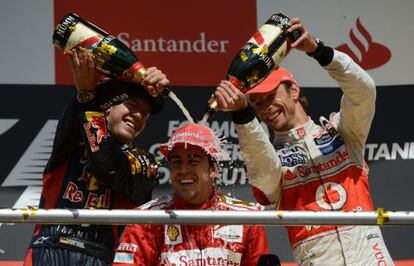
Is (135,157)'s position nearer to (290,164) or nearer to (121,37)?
(290,164)

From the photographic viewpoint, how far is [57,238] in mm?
3082

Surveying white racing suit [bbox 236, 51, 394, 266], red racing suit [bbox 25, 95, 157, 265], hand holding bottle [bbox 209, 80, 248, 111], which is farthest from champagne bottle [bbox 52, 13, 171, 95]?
white racing suit [bbox 236, 51, 394, 266]

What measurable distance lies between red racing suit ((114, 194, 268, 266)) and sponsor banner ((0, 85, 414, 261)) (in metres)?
1.25

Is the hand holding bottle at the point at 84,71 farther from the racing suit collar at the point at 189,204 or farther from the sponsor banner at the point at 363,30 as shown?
the sponsor banner at the point at 363,30

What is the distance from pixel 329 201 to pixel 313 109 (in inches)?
53.2

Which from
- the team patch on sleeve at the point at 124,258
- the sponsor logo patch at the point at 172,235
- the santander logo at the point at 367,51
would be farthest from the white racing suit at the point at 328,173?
the santander logo at the point at 367,51

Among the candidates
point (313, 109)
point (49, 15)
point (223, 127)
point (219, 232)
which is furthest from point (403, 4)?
point (219, 232)

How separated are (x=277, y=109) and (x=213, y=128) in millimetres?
1091

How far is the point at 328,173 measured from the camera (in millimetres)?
3115

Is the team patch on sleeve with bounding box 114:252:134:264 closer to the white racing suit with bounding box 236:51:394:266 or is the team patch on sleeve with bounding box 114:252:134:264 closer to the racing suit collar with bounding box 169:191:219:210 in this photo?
the racing suit collar with bounding box 169:191:219:210

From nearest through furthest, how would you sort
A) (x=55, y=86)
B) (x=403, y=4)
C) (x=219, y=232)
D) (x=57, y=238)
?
1. (x=219, y=232)
2. (x=57, y=238)
3. (x=55, y=86)
4. (x=403, y=4)

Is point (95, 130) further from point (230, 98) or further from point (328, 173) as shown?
point (328, 173)

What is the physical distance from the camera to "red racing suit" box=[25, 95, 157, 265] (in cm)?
307

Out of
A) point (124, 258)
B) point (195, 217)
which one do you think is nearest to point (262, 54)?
point (124, 258)
